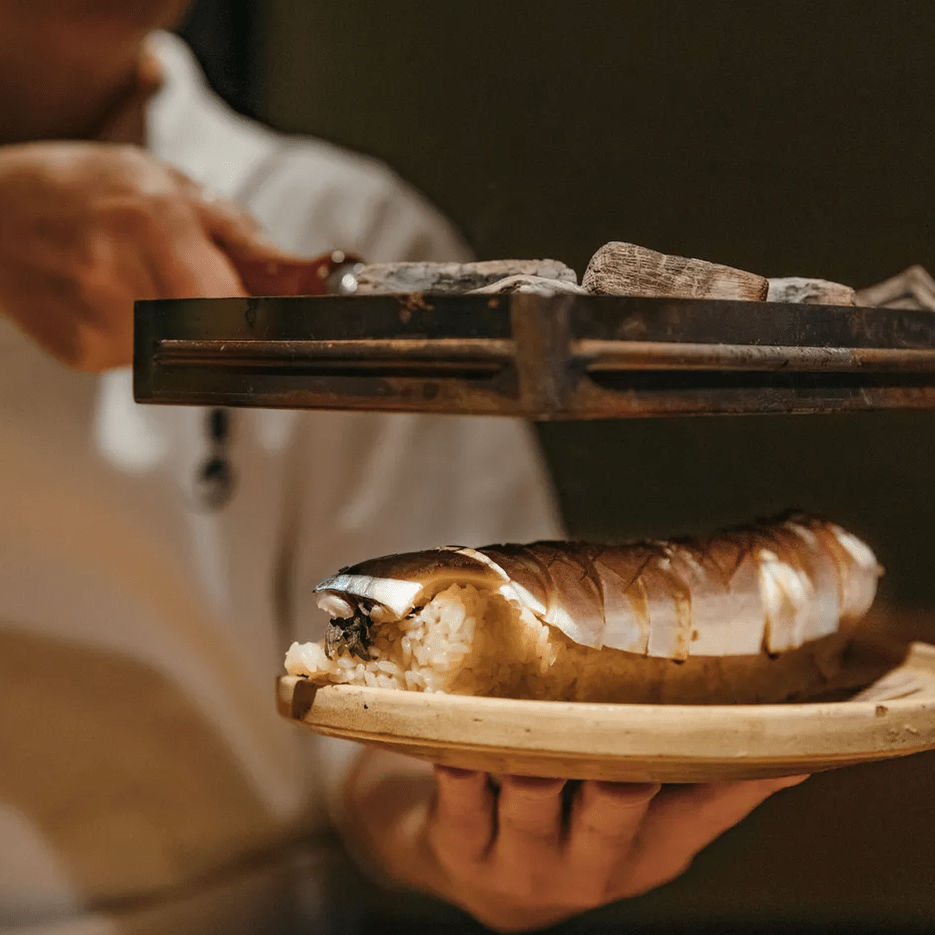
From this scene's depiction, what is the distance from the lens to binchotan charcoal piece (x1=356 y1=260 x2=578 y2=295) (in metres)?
0.51

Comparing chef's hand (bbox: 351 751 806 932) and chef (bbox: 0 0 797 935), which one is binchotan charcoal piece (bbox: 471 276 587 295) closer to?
chef's hand (bbox: 351 751 806 932)

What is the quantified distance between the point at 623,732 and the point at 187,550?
0.83 metres

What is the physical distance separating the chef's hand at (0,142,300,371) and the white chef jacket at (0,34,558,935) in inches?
13.5

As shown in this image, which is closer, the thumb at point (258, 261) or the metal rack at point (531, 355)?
the metal rack at point (531, 355)

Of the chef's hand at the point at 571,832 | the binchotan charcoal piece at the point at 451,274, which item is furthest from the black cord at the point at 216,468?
the binchotan charcoal piece at the point at 451,274

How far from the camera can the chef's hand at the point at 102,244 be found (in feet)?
2.50

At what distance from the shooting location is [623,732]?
1.53ft

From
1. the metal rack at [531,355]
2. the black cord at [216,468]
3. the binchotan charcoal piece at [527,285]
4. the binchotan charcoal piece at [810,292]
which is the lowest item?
the black cord at [216,468]

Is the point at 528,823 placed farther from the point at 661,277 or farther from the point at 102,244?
the point at 102,244

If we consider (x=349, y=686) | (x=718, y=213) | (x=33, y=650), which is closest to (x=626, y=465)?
(x=718, y=213)

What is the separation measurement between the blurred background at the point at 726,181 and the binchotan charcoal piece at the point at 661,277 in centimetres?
14

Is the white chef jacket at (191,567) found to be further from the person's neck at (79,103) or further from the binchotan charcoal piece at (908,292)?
the binchotan charcoal piece at (908,292)

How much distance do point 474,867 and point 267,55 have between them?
84 cm

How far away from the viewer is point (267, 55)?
3.69ft
